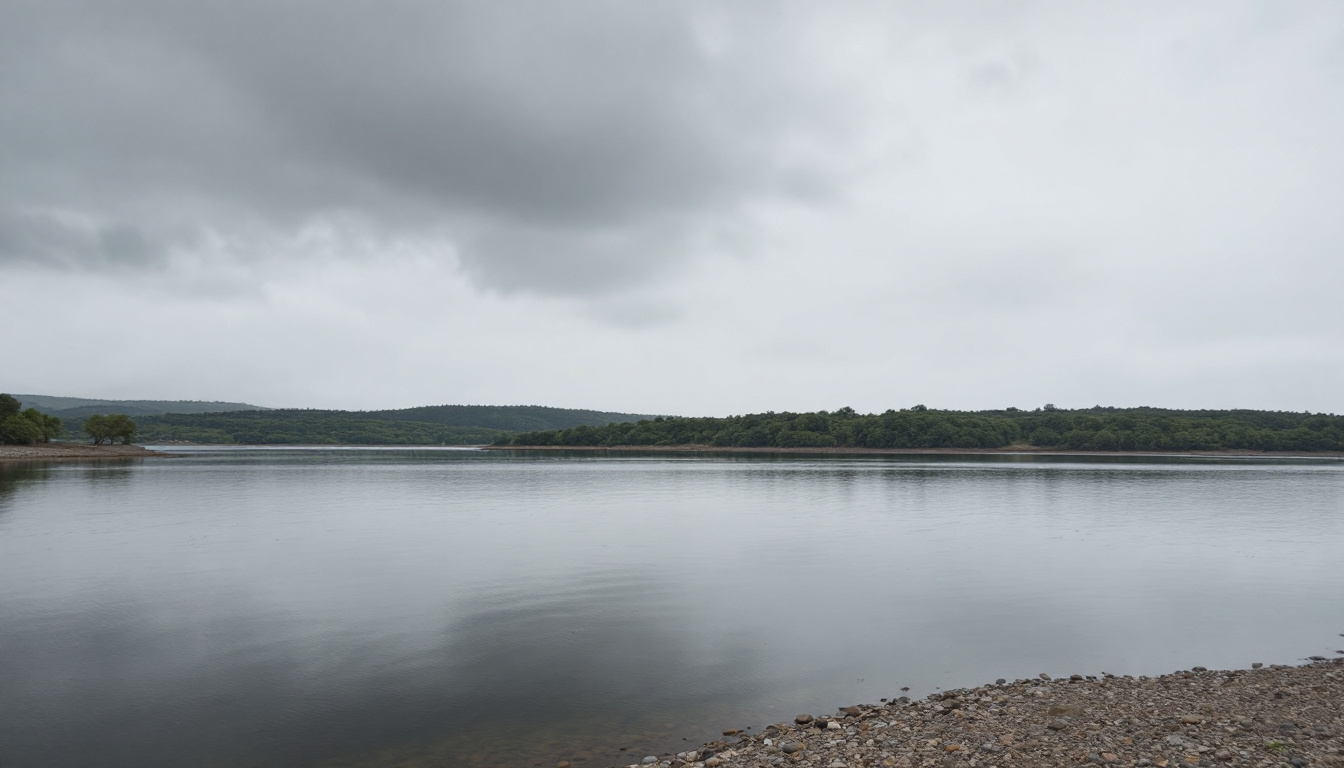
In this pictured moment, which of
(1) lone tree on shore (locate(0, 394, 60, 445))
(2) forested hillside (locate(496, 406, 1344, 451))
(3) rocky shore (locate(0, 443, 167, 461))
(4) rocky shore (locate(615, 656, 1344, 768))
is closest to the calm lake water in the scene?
(4) rocky shore (locate(615, 656, 1344, 768))

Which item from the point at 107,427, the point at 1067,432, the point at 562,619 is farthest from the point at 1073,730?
the point at 1067,432

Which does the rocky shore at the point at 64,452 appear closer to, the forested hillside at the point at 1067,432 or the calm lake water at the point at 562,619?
the calm lake water at the point at 562,619

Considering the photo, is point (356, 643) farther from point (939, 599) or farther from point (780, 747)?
point (939, 599)

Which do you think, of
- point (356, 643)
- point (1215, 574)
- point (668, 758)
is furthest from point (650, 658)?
point (1215, 574)

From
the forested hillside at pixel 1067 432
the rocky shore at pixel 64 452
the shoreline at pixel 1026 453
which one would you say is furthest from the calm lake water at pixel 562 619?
the forested hillside at pixel 1067 432

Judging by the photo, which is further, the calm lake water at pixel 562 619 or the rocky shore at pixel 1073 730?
the calm lake water at pixel 562 619

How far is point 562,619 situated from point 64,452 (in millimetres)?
128740

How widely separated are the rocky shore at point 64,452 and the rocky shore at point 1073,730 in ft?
404

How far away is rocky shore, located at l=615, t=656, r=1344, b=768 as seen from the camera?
933 centimetres

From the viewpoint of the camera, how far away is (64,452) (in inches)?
4437

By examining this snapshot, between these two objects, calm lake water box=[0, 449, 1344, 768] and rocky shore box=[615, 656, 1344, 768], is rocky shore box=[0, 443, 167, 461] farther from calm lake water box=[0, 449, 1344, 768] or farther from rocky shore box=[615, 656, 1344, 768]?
rocky shore box=[615, 656, 1344, 768]

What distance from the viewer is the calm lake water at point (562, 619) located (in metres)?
11.5

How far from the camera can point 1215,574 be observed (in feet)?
79.9

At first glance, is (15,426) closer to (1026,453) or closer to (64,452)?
(64,452)
